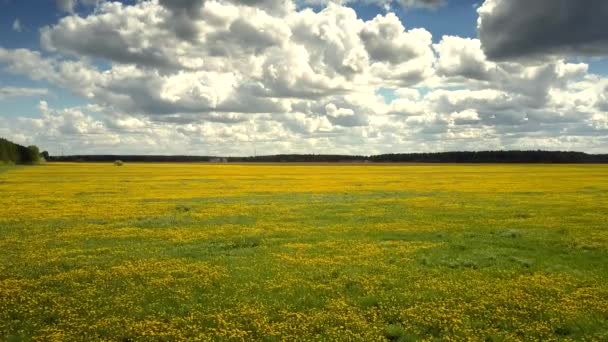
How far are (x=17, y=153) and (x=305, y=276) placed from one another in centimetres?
15551

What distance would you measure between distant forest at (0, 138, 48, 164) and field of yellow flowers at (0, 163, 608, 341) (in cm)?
11573

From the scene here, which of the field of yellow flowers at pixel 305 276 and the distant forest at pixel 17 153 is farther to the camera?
the distant forest at pixel 17 153

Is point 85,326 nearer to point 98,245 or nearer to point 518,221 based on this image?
point 98,245

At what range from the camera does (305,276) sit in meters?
16.2

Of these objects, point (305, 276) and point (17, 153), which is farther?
point (17, 153)

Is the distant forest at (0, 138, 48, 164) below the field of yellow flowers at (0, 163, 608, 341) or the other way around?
the other way around

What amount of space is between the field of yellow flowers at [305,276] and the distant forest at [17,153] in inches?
4556

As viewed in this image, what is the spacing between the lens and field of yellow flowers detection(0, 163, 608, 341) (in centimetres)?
1182

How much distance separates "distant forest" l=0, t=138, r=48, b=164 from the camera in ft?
430

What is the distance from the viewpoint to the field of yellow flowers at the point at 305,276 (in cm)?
1182

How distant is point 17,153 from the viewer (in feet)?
480

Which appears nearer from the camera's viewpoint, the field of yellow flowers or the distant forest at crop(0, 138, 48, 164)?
the field of yellow flowers

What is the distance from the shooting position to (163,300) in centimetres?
1383

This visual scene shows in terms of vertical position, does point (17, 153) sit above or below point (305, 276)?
above
